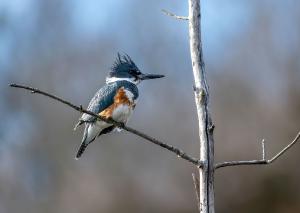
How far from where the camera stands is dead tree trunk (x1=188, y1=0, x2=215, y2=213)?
6.95 feet

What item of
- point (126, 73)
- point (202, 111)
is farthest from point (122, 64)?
point (202, 111)

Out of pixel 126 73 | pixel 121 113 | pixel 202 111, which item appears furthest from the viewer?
pixel 126 73

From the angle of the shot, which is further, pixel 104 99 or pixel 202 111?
pixel 104 99

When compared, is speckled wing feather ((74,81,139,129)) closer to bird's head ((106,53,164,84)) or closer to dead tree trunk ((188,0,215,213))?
bird's head ((106,53,164,84))

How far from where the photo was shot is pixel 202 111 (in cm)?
219

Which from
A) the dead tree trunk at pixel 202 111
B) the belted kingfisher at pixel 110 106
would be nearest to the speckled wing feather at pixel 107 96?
the belted kingfisher at pixel 110 106

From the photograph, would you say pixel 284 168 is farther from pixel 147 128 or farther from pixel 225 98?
pixel 147 128

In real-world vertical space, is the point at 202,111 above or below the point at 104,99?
below

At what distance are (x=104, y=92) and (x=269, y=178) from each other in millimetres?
6391

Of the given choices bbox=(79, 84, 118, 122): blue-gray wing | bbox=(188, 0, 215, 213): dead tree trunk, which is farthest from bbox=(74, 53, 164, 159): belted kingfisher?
bbox=(188, 0, 215, 213): dead tree trunk

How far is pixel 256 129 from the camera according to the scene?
1012cm

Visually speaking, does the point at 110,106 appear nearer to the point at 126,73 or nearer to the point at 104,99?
the point at 104,99

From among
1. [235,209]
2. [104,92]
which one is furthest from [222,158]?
[104,92]

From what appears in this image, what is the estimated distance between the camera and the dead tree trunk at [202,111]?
2119mm
